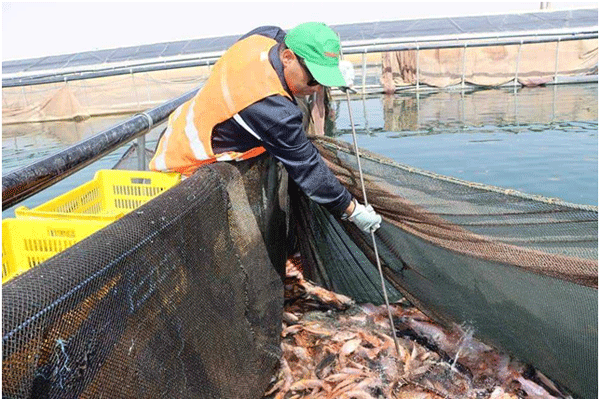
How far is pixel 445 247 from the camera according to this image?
12.4 ft

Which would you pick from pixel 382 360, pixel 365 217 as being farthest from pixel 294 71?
pixel 382 360

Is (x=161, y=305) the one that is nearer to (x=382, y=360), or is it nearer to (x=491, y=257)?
(x=491, y=257)

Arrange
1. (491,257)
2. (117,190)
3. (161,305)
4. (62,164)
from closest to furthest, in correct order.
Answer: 1. (161,305)
2. (62,164)
3. (491,257)
4. (117,190)

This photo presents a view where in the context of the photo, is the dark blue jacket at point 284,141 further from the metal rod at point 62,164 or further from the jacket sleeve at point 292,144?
the metal rod at point 62,164

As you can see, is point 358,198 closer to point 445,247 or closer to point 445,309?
point 445,247

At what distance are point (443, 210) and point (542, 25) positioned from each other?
29541mm

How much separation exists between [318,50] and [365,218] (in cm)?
130

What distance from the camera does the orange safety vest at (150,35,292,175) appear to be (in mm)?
3338

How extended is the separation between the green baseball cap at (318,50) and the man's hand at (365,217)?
98 centimetres

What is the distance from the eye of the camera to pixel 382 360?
425cm

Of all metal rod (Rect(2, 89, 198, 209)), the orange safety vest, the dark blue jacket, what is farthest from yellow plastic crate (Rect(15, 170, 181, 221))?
the dark blue jacket

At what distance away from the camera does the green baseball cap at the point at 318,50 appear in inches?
130

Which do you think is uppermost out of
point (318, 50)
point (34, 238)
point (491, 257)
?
point (318, 50)

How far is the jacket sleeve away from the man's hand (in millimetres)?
168
